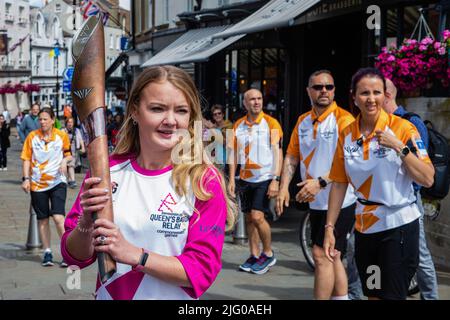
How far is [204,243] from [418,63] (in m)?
5.80

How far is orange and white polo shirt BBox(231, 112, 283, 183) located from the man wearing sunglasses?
1495 millimetres

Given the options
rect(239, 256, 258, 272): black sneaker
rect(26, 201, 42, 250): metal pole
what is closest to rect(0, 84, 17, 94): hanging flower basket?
rect(26, 201, 42, 250): metal pole

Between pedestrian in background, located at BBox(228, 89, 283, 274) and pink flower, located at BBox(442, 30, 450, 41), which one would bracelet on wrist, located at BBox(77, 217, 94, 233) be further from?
pink flower, located at BBox(442, 30, 450, 41)

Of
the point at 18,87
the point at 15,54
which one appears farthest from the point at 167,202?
the point at 15,54

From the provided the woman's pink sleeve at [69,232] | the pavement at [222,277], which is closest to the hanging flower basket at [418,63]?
the pavement at [222,277]

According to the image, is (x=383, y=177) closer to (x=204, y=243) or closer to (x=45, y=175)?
(x=204, y=243)

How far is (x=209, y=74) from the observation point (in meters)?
20.1

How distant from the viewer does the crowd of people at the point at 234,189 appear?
8.91 ft

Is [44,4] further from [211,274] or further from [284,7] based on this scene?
[211,274]

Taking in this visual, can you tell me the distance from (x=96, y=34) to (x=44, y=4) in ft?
275

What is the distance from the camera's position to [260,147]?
8.53 m

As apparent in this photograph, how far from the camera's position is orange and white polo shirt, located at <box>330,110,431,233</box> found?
15.5 feet

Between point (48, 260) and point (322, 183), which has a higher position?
point (322, 183)

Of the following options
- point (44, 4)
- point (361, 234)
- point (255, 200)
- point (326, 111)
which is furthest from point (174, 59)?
point (44, 4)
